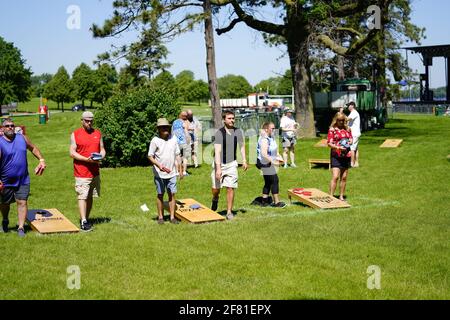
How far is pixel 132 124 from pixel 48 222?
35.5 feet

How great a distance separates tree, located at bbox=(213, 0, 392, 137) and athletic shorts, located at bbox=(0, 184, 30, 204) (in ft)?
62.6

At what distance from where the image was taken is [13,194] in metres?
10.2

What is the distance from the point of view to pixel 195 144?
2022 centimetres

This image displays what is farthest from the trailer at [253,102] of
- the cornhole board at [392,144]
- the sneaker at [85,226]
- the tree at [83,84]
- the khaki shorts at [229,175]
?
the sneaker at [85,226]

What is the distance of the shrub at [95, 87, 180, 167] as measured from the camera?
69.7ft

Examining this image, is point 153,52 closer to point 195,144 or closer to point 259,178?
point 195,144

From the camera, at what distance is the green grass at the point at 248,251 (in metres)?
7.16

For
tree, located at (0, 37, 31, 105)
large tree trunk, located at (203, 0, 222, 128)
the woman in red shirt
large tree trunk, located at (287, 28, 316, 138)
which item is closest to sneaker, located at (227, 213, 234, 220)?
the woman in red shirt

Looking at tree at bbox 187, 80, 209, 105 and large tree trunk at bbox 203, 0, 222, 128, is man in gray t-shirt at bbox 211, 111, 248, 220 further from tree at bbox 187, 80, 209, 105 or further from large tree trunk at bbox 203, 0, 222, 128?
tree at bbox 187, 80, 209, 105

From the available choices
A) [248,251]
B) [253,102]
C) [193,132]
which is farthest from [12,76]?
[248,251]

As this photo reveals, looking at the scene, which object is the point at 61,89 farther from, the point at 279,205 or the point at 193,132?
the point at 279,205

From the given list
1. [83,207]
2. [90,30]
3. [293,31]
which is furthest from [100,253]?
[293,31]

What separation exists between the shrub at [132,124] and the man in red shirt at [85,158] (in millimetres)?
10497

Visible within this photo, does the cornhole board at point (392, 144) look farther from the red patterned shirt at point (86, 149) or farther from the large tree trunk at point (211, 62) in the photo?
the red patterned shirt at point (86, 149)
